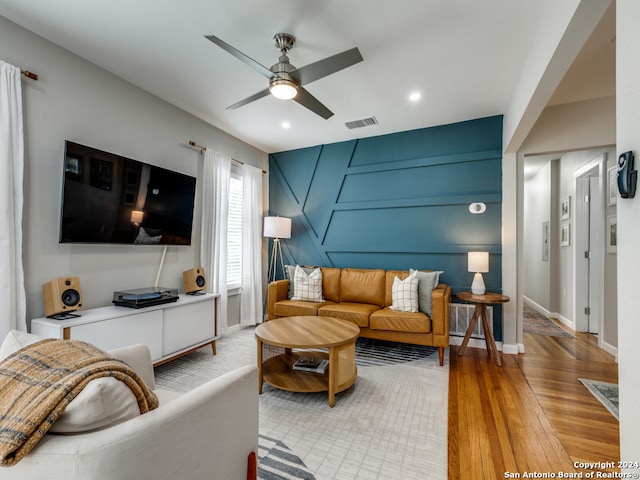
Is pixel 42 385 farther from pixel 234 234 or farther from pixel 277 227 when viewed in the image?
pixel 277 227

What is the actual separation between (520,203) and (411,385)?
97.5 inches

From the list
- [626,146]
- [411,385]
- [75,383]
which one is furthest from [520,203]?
[75,383]

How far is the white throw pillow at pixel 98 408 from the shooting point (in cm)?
80

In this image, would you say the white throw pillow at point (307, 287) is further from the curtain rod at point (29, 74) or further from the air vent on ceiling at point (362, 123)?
the curtain rod at point (29, 74)

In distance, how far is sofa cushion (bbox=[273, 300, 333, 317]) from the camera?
3689 millimetres

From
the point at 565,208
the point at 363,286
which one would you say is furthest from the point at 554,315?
the point at 363,286

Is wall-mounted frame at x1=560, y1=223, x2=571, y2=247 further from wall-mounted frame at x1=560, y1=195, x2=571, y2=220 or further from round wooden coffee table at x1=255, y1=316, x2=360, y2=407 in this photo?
round wooden coffee table at x1=255, y1=316, x2=360, y2=407

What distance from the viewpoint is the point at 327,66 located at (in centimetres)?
203

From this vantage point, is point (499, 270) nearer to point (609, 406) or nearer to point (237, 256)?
point (609, 406)

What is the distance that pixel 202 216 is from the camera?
3771 mm

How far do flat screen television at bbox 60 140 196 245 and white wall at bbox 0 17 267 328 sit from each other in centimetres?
17

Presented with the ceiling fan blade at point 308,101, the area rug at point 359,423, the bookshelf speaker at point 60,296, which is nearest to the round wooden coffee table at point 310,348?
the area rug at point 359,423

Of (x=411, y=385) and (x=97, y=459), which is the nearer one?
(x=97, y=459)

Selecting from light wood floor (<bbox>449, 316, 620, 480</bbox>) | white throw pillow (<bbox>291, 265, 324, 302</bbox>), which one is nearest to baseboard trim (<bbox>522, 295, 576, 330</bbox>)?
light wood floor (<bbox>449, 316, 620, 480</bbox>)
